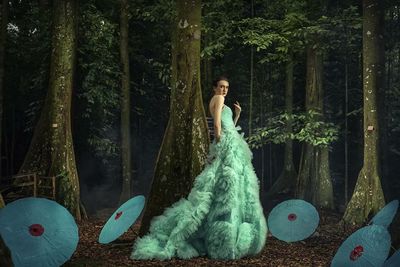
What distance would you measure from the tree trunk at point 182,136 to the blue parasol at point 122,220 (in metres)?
0.34

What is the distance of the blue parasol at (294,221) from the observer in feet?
33.6

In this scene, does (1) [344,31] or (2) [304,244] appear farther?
(1) [344,31]

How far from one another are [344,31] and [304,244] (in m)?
10.2

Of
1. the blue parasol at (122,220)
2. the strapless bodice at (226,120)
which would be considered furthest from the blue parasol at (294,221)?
the blue parasol at (122,220)

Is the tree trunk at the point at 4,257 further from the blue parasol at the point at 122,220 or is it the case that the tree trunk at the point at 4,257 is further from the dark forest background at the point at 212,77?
the dark forest background at the point at 212,77

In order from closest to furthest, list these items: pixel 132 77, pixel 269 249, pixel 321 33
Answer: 1. pixel 269 249
2. pixel 321 33
3. pixel 132 77

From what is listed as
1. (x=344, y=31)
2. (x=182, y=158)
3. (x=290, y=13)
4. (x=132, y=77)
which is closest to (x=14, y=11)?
(x=132, y=77)

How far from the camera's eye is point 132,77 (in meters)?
23.9

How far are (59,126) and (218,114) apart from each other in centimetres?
672

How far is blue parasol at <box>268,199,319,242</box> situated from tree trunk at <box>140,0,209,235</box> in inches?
108

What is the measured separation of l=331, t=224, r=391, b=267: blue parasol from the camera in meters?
6.55

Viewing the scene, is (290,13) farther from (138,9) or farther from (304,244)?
(304,244)

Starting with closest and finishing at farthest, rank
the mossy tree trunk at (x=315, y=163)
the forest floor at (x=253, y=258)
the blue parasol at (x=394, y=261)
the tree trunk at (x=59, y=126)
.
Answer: the blue parasol at (x=394, y=261), the forest floor at (x=253, y=258), the tree trunk at (x=59, y=126), the mossy tree trunk at (x=315, y=163)

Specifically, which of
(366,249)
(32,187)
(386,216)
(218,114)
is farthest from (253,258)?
(32,187)
